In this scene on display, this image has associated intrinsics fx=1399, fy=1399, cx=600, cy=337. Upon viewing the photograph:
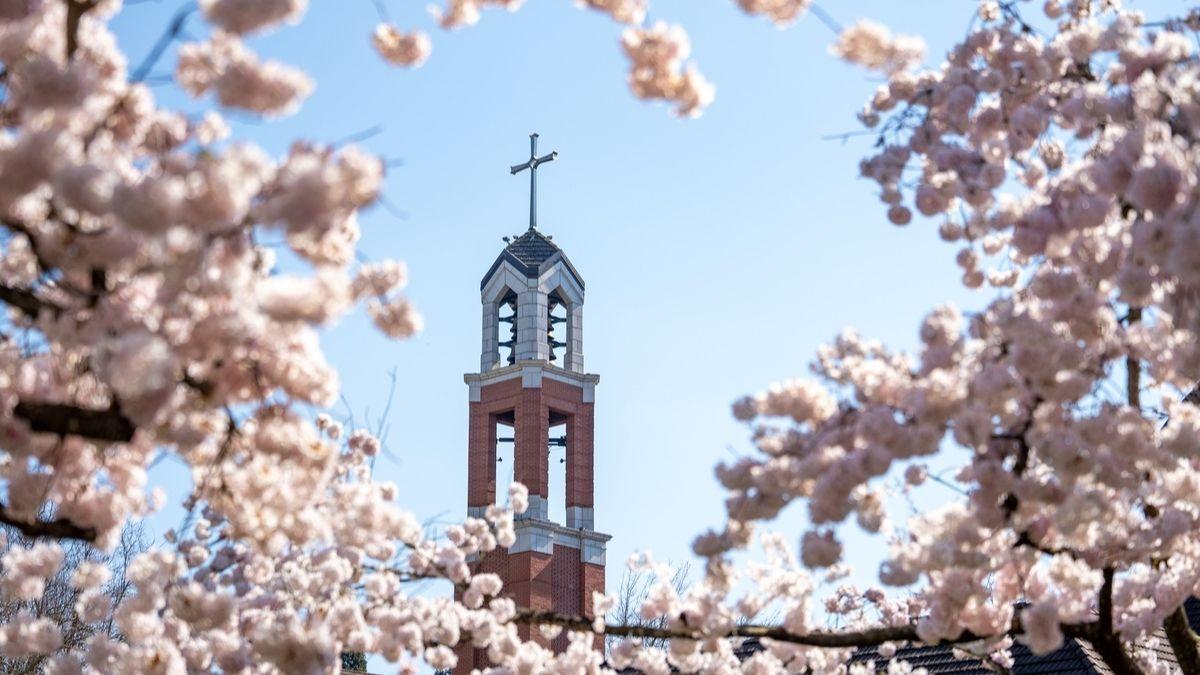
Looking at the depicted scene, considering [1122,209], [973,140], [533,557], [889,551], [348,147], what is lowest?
[889,551]

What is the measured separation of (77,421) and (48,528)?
92 centimetres

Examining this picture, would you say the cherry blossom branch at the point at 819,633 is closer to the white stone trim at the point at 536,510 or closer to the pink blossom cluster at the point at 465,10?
the pink blossom cluster at the point at 465,10

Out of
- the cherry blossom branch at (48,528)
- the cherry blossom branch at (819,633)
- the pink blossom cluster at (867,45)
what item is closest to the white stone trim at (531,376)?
the cherry blossom branch at (819,633)

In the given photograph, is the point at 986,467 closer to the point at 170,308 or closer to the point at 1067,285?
the point at 1067,285

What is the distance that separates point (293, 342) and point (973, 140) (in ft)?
11.0

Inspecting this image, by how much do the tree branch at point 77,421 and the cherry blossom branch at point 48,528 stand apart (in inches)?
27.8

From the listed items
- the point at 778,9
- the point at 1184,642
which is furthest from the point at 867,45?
the point at 1184,642

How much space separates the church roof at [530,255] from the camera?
28484mm

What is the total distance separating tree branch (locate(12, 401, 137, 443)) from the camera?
153 inches

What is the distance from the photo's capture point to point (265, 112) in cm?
374

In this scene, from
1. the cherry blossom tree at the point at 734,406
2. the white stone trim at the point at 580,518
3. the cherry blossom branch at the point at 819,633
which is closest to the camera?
the cherry blossom tree at the point at 734,406

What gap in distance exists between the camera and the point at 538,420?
95.1 feet

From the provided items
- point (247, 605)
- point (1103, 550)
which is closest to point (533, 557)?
point (247, 605)

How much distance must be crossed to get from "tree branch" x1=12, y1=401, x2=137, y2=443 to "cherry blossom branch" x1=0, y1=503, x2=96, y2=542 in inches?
27.8
